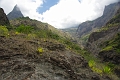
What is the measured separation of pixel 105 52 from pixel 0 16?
47783 mm

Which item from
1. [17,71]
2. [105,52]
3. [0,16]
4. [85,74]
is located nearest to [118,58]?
[105,52]

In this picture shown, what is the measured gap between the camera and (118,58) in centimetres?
8344

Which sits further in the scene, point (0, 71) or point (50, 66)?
point (50, 66)

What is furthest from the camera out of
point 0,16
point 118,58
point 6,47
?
point 118,58

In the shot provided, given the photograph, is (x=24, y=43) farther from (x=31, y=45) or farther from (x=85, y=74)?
(x=85, y=74)

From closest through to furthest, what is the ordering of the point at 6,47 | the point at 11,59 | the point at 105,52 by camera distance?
the point at 11,59 < the point at 6,47 < the point at 105,52

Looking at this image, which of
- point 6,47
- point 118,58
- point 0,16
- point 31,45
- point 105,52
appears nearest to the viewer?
point 6,47

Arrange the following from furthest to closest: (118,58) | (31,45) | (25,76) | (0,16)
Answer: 1. (118,58)
2. (0,16)
3. (31,45)
4. (25,76)

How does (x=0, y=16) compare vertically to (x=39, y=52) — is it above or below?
above

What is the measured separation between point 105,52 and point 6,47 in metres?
80.3

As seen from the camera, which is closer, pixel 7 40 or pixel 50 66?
pixel 50 66

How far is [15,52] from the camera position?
1780 cm

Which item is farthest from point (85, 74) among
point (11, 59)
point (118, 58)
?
point (118, 58)

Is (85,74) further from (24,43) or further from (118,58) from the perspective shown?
(118,58)
